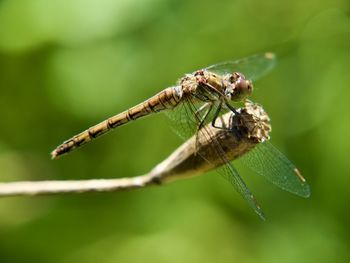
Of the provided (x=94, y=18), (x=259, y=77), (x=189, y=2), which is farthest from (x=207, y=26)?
(x=94, y=18)

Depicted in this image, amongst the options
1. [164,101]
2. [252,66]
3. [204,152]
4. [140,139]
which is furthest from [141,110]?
[204,152]

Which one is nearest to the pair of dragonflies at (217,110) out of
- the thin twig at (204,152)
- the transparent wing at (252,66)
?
the transparent wing at (252,66)

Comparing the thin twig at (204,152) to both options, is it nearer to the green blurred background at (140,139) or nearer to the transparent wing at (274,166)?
the transparent wing at (274,166)

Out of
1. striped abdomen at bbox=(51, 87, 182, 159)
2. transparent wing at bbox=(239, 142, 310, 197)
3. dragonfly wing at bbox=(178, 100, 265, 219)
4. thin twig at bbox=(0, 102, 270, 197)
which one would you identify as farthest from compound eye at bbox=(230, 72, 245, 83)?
thin twig at bbox=(0, 102, 270, 197)

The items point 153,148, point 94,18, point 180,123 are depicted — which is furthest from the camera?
point 153,148

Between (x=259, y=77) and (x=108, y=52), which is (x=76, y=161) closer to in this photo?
(x=108, y=52)

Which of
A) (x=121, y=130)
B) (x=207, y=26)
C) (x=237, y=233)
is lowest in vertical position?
(x=237, y=233)

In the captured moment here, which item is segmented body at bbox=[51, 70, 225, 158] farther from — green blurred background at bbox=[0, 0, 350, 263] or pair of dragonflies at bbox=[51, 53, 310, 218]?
green blurred background at bbox=[0, 0, 350, 263]
